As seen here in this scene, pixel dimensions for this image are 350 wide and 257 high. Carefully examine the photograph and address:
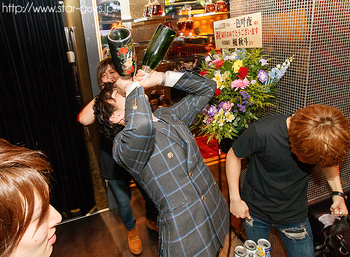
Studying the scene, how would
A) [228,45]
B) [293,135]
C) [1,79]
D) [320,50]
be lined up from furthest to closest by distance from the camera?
1. [1,79]
2. [228,45]
3. [320,50]
4. [293,135]

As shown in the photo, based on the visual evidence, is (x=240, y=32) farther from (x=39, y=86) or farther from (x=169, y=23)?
(x=39, y=86)

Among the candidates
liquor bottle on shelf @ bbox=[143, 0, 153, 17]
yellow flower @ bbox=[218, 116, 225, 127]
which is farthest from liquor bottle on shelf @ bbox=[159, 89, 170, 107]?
yellow flower @ bbox=[218, 116, 225, 127]

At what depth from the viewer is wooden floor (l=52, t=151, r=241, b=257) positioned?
2.54 metres

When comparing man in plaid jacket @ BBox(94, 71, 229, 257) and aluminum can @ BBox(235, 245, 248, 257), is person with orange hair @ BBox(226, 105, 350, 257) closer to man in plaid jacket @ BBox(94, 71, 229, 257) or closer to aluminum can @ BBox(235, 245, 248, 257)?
man in plaid jacket @ BBox(94, 71, 229, 257)

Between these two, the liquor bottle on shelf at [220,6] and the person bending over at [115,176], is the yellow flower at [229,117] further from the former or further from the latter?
the liquor bottle on shelf at [220,6]

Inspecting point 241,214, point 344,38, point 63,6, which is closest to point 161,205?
Answer: point 241,214

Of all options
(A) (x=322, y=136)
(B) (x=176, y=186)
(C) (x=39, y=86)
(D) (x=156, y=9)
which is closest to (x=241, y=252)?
(B) (x=176, y=186)

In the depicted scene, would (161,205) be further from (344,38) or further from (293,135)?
(344,38)

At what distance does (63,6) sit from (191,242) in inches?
88.2

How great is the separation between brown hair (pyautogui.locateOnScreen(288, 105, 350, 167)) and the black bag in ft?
1.77

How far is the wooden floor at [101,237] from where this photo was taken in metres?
2.54

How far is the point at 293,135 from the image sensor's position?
4.29 feet

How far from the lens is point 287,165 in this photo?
1461mm

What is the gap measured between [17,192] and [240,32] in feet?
5.73
